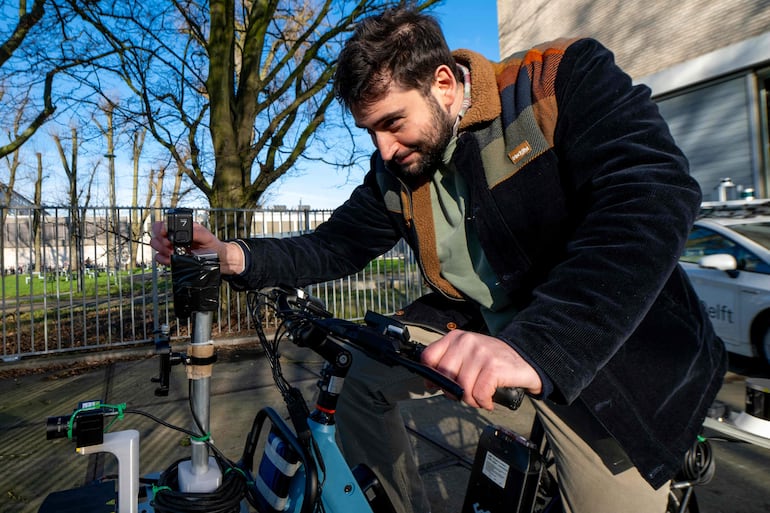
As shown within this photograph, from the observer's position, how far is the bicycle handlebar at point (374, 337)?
3.05 ft

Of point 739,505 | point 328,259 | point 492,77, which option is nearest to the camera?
point 492,77

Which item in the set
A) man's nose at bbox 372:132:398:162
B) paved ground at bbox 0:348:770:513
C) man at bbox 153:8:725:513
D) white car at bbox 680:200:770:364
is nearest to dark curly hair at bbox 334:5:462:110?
man at bbox 153:8:725:513

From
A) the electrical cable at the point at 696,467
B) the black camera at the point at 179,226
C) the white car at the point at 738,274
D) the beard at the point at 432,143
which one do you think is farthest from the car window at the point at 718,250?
the black camera at the point at 179,226

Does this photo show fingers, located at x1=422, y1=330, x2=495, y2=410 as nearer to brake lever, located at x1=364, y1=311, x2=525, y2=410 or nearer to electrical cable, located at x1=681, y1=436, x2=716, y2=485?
brake lever, located at x1=364, y1=311, x2=525, y2=410

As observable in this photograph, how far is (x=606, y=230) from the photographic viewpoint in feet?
3.62

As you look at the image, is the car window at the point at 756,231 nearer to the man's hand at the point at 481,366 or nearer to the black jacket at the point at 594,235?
the black jacket at the point at 594,235

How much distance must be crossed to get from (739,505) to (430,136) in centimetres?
280

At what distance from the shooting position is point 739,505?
2.70 metres

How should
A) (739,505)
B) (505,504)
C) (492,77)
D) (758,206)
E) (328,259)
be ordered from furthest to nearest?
1. (758,206)
2. (739,505)
3. (328,259)
4. (505,504)
5. (492,77)

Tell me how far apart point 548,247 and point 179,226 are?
3.65 feet

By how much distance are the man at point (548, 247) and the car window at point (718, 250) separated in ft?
14.2

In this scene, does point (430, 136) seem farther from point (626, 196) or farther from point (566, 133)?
point (626, 196)

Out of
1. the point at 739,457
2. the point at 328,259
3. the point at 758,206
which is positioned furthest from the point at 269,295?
the point at 758,206

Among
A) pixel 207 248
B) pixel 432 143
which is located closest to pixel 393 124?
pixel 432 143
